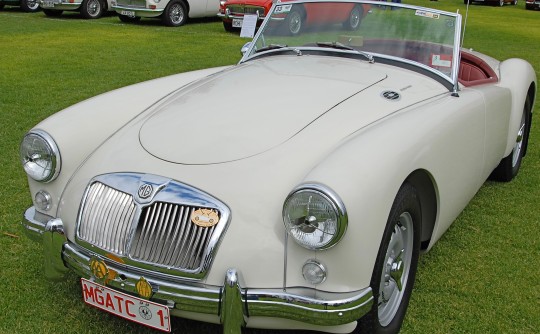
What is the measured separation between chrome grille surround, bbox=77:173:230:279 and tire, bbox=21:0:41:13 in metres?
15.5

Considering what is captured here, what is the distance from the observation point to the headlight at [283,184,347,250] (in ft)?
7.02

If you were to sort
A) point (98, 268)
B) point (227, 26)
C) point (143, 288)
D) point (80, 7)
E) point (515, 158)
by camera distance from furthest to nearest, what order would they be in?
point (80, 7), point (227, 26), point (515, 158), point (98, 268), point (143, 288)

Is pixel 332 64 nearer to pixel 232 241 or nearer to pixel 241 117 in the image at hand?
pixel 241 117

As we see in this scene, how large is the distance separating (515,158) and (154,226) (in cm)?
338

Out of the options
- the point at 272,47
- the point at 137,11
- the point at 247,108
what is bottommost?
the point at 137,11

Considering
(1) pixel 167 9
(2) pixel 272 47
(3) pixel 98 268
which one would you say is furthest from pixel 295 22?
(1) pixel 167 9

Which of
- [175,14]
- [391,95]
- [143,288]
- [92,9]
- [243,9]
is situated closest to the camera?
[143,288]

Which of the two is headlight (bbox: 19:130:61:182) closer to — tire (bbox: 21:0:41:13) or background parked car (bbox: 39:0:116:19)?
background parked car (bbox: 39:0:116:19)

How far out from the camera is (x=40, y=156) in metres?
2.85

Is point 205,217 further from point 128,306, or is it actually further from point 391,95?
point 391,95

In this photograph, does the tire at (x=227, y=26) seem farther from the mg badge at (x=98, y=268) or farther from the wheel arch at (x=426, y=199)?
the mg badge at (x=98, y=268)

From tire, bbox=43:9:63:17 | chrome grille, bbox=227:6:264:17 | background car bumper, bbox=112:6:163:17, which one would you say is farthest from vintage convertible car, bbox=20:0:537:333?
tire, bbox=43:9:63:17

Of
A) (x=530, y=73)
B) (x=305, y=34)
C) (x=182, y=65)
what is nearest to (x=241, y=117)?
(x=305, y=34)

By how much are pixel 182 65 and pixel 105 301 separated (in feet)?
23.3
